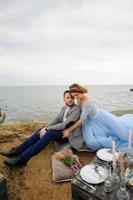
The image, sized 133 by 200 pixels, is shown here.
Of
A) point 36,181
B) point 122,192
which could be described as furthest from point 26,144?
point 122,192

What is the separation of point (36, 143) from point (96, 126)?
1.27 meters

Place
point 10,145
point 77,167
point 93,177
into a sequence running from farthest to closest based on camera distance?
point 10,145
point 77,167
point 93,177

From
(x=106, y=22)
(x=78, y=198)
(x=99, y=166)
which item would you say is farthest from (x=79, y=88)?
(x=106, y=22)

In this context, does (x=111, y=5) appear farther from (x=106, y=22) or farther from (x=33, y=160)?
(x=33, y=160)

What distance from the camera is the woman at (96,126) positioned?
371 centimetres

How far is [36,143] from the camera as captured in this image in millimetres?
3443

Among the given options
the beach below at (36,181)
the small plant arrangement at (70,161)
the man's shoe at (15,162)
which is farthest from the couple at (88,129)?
the small plant arrangement at (70,161)

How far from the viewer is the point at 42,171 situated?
11.2 feet

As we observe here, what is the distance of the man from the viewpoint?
338cm

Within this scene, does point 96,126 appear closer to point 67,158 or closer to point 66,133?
point 66,133

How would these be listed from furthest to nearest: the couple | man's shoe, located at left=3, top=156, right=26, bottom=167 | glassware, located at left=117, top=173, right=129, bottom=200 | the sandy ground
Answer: the couple → man's shoe, located at left=3, top=156, right=26, bottom=167 → the sandy ground → glassware, located at left=117, top=173, right=129, bottom=200

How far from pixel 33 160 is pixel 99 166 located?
1772 mm

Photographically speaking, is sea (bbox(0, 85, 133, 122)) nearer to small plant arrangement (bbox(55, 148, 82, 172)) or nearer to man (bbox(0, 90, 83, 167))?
man (bbox(0, 90, 83, 167))

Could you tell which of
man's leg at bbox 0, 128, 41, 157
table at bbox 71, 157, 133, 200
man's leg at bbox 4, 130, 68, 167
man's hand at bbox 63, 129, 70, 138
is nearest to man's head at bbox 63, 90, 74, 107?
man's hand at bbox 63, 129, 70, 138
